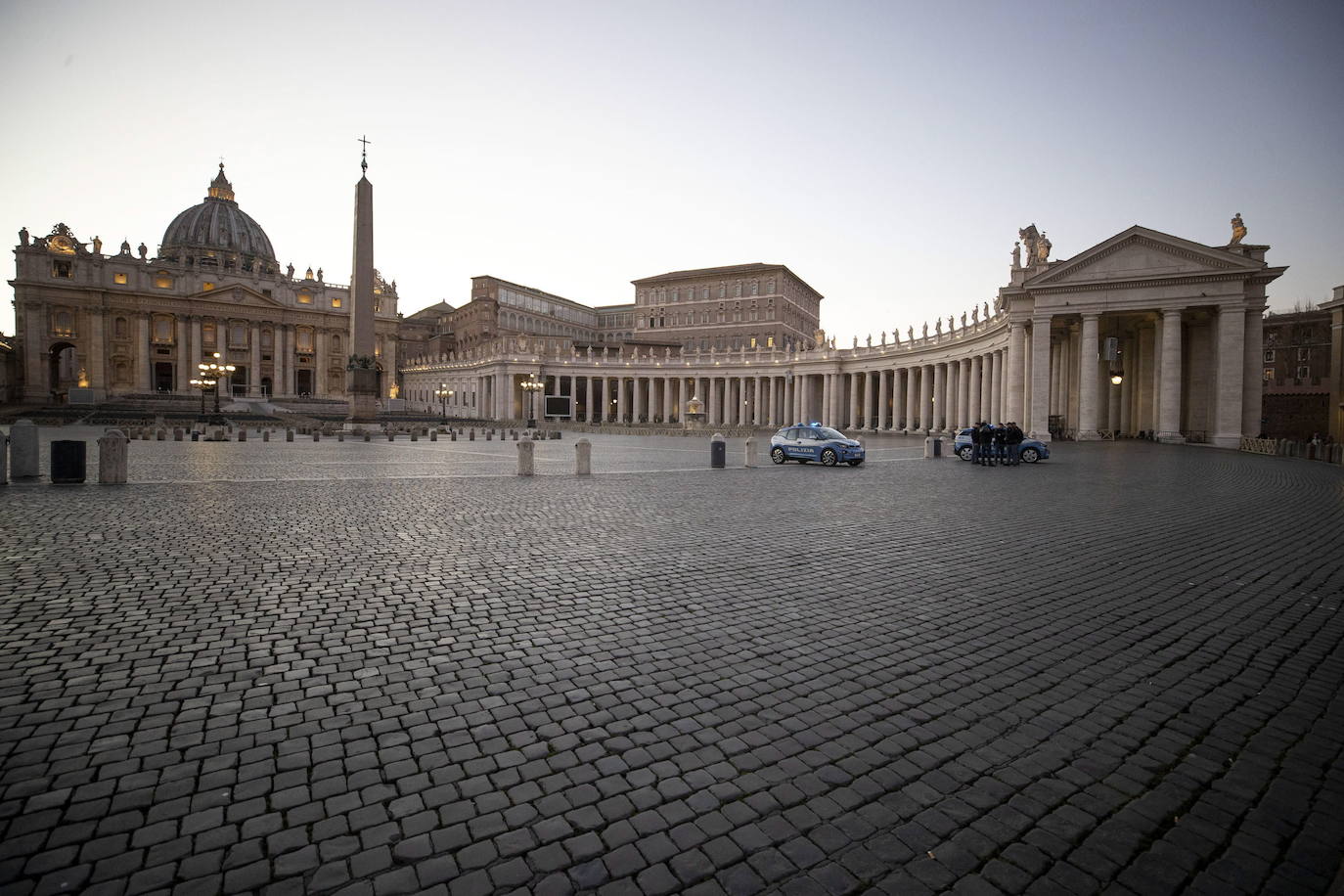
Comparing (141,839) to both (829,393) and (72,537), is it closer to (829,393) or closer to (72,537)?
(72,537)

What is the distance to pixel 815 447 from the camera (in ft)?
84.3

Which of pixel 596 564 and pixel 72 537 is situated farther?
pixel 72 537

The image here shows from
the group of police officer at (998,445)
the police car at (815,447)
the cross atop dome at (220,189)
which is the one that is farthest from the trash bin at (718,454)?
the cross atop dome at (220,189)

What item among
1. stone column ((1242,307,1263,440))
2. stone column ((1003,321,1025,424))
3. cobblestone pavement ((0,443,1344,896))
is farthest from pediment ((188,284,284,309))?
stone column ((1242,307,1263,440))

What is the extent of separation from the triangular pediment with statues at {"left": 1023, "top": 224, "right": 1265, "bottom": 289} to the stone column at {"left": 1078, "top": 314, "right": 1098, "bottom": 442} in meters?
2.67

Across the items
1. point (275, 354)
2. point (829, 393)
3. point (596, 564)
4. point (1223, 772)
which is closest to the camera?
point (1223, 772)

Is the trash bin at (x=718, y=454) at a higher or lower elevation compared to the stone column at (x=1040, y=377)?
lower

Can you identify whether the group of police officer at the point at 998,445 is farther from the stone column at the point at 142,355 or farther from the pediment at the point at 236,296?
the stone column at the point at 142,355

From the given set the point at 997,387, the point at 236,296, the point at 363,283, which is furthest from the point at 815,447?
the point at 236,296

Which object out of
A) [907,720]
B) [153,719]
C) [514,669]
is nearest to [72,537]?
[153,719]

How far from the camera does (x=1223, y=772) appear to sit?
3510mm

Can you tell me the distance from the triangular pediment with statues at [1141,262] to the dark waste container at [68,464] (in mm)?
45156

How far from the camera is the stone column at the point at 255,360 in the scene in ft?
281

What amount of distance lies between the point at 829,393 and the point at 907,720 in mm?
70794
